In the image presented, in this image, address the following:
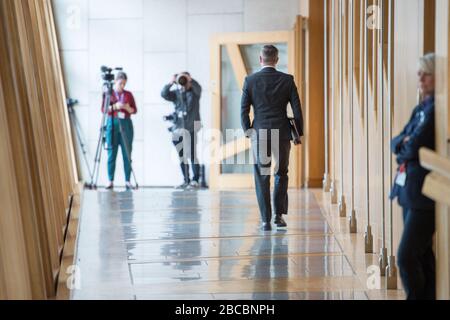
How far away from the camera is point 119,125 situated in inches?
432

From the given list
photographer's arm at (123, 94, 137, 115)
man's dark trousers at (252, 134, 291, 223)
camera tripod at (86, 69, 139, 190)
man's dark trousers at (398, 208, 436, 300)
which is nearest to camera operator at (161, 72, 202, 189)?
photographer's arm at (123, 94, 137, 115)

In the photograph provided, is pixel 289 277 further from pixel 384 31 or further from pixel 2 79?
pixel 2 79

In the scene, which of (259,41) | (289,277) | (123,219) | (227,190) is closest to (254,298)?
(289,277)

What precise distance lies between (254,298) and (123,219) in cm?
332

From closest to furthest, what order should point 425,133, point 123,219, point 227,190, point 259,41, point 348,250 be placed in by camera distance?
1. point 425,133
2. point 348,250
3. point 123,219
4. point 227,190
5. point 259,41

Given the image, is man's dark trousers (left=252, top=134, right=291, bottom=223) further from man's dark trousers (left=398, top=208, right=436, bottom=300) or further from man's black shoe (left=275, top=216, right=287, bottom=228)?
man's dark trousers (left=398, top=208, right=436, bottom=300)

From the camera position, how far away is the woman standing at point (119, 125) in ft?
35.7

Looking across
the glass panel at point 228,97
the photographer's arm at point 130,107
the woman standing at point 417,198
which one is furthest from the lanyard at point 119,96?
the woman standing at point 417,198

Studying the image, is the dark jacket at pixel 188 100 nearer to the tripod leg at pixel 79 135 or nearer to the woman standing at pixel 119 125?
the woman standing at pixel 119 125

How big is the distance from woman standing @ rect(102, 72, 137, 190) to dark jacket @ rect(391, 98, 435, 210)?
711cm

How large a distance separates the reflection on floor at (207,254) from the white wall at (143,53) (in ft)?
10.1

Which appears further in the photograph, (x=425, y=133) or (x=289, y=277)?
(x=289, y=277)

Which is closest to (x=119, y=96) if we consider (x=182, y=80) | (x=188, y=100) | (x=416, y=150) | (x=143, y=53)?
(x=182, y=80)

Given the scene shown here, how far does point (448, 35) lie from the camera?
3910 mm
